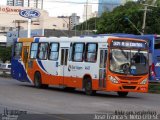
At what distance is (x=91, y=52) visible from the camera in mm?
24875

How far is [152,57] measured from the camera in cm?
3669

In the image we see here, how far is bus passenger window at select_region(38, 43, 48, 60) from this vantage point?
29.2 m

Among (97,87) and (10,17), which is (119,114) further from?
(10,17)

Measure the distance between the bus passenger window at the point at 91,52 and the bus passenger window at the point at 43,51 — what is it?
4.59 metres

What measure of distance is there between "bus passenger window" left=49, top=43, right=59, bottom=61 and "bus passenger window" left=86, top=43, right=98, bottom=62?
327 centimetres

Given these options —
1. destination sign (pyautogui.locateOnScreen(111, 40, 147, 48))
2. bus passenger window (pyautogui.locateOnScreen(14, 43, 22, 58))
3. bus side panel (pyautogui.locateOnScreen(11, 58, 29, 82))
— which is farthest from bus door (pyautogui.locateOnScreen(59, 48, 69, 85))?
bus passenger window (pyautogui.locateOnScreen(14, 43, 22, 58))

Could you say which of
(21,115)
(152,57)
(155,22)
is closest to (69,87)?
(152,57)

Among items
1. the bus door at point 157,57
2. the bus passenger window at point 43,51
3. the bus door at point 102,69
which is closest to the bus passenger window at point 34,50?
the bus passenger window at point 43,51

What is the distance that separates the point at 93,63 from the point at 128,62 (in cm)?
177

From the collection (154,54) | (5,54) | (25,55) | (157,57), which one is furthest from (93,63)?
(5,54)

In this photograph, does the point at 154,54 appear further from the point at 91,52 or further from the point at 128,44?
the point at 128,44

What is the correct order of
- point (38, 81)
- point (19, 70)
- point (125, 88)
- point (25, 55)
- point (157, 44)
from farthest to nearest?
point (157, 44), point (19, 70), point (25, 55), point (38, 81), point (125, 88)

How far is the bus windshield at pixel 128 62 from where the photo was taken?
933 inches

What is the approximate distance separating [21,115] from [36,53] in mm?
15856
